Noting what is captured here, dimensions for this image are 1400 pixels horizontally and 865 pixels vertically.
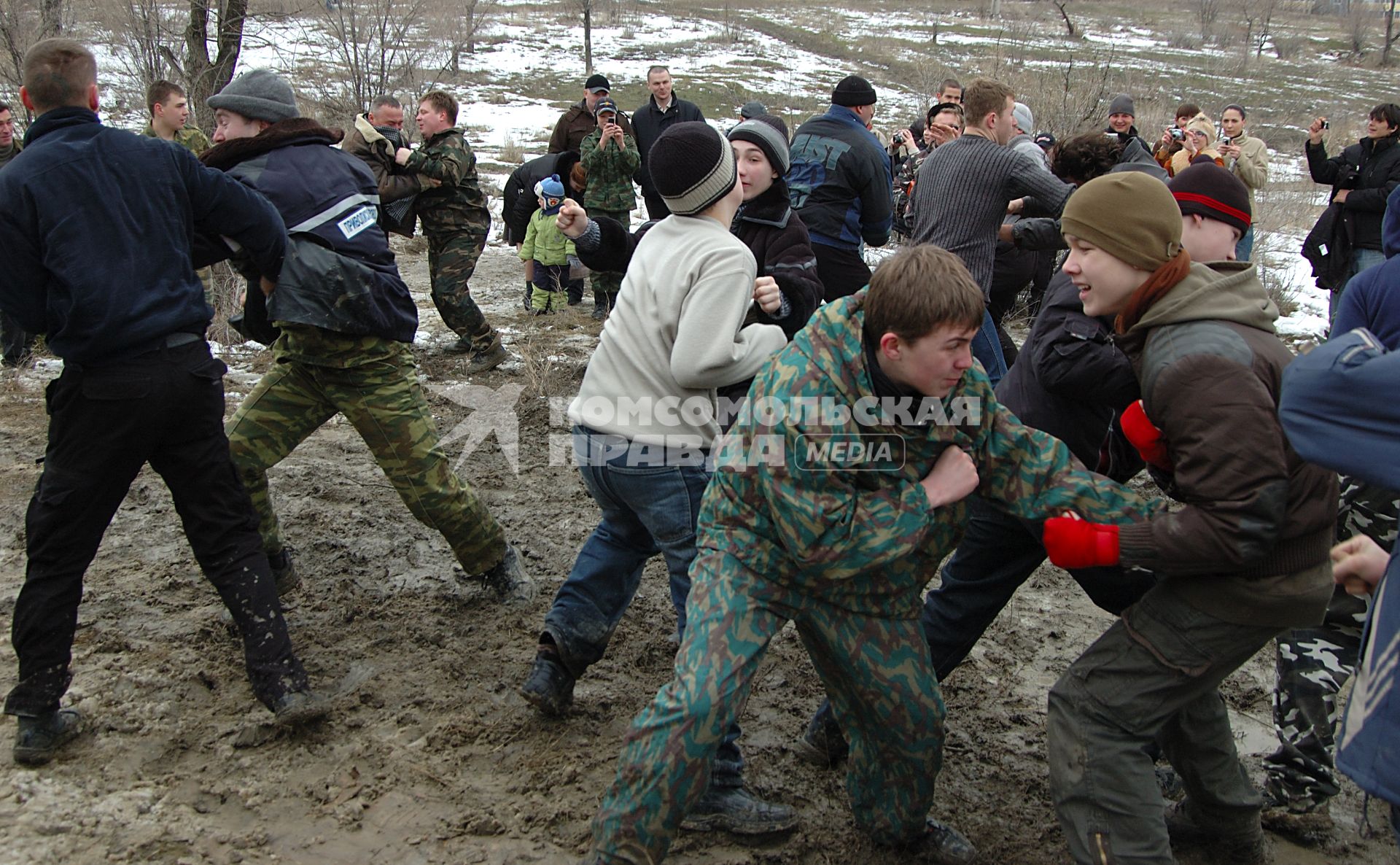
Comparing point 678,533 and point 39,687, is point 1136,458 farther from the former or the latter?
point 39,687

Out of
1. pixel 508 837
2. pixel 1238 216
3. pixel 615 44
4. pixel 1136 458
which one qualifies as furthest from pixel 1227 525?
pixel 615 44

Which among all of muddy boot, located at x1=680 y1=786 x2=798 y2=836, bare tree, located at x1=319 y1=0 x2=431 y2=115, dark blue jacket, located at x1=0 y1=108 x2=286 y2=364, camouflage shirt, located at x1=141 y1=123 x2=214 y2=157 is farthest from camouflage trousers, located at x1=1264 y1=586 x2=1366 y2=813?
bare tree, located at x1=319 y1=0 x2=431 y2=115

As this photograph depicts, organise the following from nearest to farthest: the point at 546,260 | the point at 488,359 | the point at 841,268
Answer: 1. the point at 841,268
2. the point at 488,359
3. the point at 546,260

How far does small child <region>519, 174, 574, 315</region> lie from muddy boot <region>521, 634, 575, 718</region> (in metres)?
5.66

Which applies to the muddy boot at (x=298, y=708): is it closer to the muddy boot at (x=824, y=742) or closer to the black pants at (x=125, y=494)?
the black pants at (x=125, y=494)

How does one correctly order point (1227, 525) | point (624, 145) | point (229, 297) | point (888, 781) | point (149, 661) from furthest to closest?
1. point (624, 145)
2. point (229, 297)
3. point (149, 661)
4. point (888, 781)
5. point (1227, 525)

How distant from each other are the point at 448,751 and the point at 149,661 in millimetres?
1248

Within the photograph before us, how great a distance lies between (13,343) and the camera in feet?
23.0

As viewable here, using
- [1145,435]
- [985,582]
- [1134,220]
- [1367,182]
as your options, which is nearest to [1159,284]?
[1134,220]

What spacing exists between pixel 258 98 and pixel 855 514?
2631 mm

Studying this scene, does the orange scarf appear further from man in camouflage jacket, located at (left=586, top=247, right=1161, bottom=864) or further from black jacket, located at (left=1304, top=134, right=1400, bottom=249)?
black jacket, located at (left=1304, top=134, right=1400, bottom=249)

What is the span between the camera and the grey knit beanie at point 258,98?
352 cm

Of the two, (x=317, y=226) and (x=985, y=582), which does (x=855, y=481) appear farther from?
(x=317, y=226)

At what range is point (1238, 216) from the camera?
281 cm
